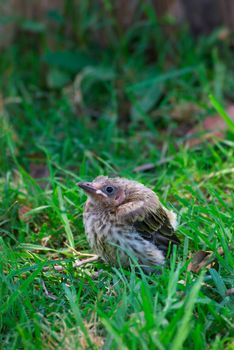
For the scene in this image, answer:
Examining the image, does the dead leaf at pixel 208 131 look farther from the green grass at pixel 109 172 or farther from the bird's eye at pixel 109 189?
the bird's eye at pixel 109 189

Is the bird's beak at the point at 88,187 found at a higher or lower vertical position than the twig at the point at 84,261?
higher

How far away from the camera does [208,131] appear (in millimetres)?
5938

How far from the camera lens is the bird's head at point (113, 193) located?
172 inches

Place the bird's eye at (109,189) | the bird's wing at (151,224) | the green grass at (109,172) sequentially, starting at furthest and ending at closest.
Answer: the bird's eye at (109,189)
the bird's wing at (151,224)
the green grass at (109,172)

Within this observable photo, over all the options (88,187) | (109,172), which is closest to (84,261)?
(88,187)

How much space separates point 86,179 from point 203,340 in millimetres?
2034

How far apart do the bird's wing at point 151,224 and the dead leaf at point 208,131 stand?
155 centimetres

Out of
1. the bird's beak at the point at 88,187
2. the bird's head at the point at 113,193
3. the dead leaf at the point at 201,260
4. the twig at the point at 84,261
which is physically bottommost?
the twig at the point at 84,261

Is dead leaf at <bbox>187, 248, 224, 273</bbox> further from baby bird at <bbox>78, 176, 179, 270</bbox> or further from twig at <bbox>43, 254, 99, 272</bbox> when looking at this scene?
twig at <bbox>43, 254, 99, 272</bbox>

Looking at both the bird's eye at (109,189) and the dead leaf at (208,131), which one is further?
the dead leaf at (208,131)

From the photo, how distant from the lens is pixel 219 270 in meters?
3.95

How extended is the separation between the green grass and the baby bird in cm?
11

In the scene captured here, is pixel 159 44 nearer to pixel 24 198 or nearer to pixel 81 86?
pixel 81 86

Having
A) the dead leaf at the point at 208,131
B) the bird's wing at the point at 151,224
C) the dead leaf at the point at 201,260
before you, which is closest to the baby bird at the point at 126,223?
the bird's wing at the point at 151,224
